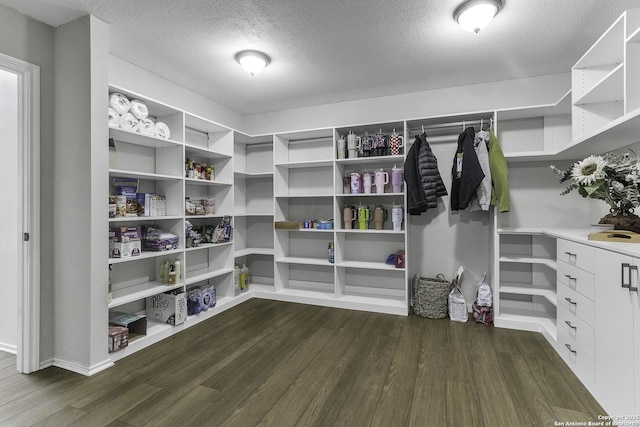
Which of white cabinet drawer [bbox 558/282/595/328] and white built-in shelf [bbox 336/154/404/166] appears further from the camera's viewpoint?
white built-in shelf [bbox 336/154/404/166]

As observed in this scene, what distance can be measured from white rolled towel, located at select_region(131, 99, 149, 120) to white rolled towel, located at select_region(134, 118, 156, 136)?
4cm

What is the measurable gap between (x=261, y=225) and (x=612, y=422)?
382cm

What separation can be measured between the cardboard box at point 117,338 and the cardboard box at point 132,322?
130mm

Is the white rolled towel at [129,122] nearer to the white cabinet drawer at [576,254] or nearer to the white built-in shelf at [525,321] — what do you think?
the white cabinet drawer at [576,254]

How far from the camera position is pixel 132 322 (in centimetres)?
268

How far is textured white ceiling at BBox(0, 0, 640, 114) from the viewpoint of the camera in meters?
2.12

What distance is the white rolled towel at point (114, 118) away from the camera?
2437 mm

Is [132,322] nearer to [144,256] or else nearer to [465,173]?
[144,256]

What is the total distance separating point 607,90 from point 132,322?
4.17m

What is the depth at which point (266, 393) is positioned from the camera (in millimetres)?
1945

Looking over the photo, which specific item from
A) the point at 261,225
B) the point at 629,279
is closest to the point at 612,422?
the point at 629,279

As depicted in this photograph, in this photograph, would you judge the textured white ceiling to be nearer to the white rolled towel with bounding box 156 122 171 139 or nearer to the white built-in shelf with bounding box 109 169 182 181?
the white rolled towel with bounding box 156 122 171 139

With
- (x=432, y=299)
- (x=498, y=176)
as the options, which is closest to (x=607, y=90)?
(x=498, y=176)

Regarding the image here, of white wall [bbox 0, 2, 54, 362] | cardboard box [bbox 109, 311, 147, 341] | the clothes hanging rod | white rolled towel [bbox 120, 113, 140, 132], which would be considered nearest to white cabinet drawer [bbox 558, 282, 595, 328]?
the clothes hanging rod
